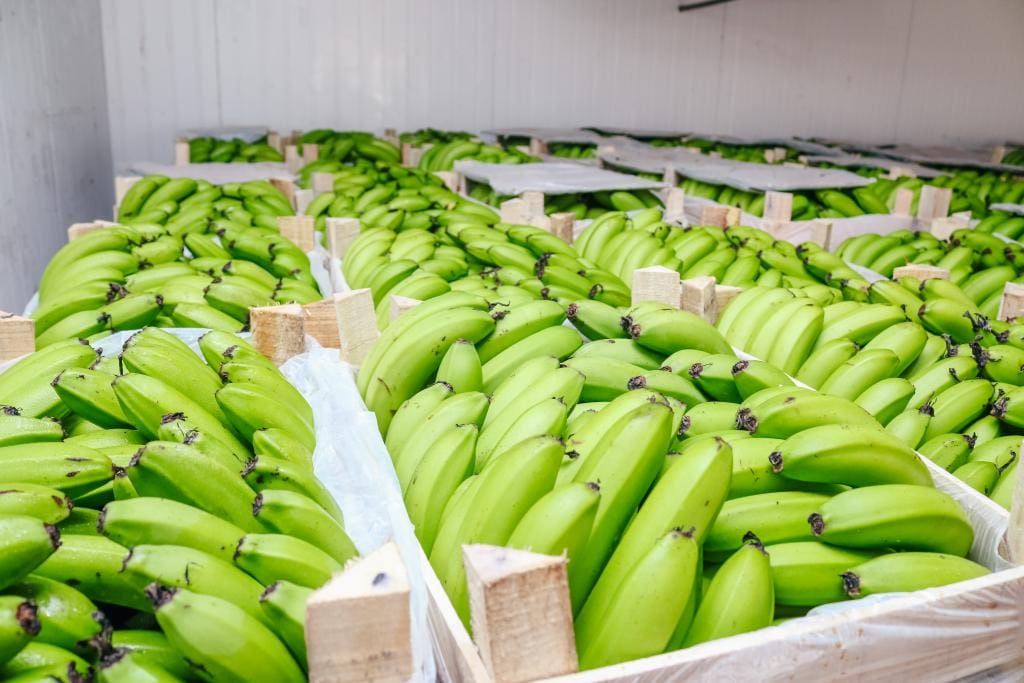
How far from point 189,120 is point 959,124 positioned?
357 inches

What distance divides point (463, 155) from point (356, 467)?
4291 millimetres

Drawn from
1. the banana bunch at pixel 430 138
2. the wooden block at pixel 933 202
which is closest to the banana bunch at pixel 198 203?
the banana bunch at pixel 430 138

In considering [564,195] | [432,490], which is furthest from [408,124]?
[432,490]

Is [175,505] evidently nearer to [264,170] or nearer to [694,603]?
[694,603]

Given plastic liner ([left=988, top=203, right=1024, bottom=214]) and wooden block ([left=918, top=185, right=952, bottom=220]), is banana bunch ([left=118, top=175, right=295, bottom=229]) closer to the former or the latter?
wooden block ([left=918, top=185, right=952, bottom=220])

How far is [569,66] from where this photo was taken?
811 cm

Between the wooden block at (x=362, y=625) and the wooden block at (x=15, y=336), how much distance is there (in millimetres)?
1282

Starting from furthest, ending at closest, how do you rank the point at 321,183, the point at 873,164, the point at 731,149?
the point at 731,149 < the point at 873,164 < the point at 321,183

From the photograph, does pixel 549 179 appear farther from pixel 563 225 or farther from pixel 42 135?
pixel 42 135

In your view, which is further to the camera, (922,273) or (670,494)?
(922,273)

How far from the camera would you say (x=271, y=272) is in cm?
274

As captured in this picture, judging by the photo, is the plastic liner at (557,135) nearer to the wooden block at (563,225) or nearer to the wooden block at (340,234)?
the wooden block at (563,225)

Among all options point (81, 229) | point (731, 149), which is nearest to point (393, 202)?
point (81, 229)

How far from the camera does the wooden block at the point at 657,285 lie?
2.03m
